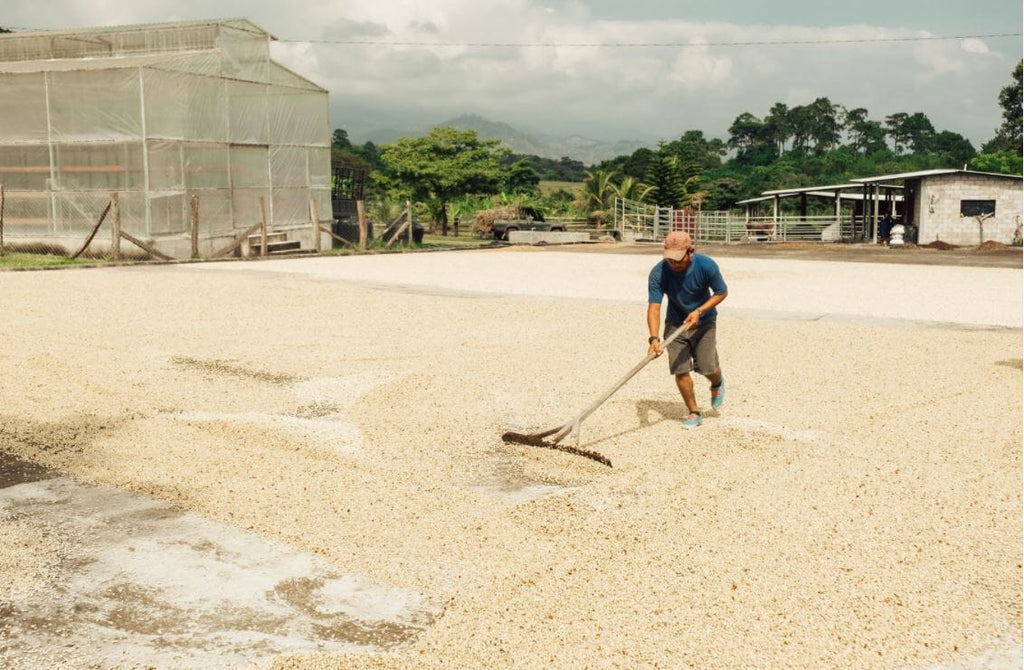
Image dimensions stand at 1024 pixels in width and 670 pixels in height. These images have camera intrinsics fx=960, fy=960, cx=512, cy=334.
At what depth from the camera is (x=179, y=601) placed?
4.03 metres

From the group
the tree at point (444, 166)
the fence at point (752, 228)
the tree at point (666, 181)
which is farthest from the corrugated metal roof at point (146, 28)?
the tree at point (666, 181)

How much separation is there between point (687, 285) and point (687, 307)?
0.17 meters

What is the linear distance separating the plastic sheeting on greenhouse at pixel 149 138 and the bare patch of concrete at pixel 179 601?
2090 centimetres

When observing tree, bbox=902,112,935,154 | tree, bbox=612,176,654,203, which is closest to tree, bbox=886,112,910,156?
tree, bbox=902,112,935,154

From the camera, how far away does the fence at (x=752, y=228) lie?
42406 mm

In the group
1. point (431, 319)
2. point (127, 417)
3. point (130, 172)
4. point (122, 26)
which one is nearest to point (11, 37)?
point (122, 26)

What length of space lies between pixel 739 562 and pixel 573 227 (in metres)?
45.8

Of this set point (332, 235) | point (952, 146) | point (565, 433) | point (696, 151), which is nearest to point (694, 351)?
point (565, 433)

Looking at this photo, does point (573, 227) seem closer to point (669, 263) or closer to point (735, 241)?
point (735, 241)

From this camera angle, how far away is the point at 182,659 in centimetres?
354

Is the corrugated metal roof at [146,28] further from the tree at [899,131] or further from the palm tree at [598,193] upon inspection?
the tree at [899,131]

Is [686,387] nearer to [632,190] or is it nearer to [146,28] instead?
[146,28]

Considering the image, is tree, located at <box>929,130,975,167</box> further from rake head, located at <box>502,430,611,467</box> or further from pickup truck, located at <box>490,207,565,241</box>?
rake head, located at <box>502,430,611,467</box>

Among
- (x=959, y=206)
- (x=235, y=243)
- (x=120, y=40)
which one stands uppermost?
(x=120, y=40)
